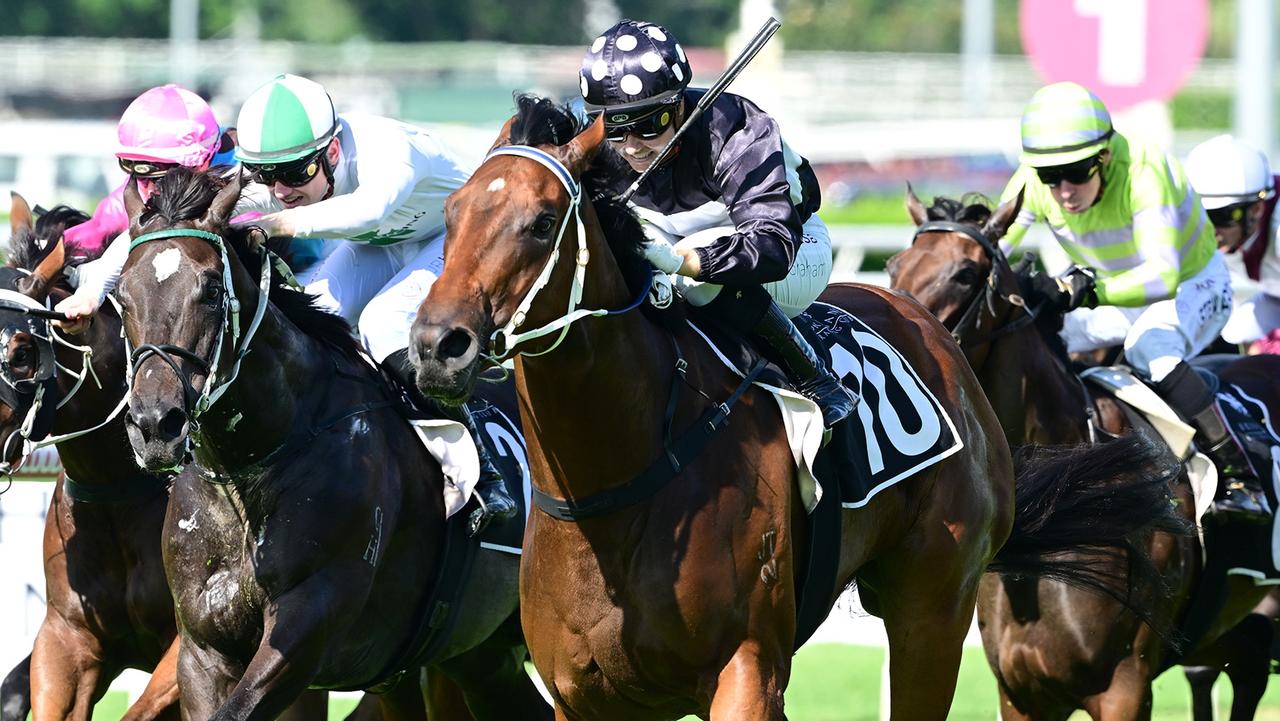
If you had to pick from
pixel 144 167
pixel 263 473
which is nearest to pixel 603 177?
pixel 263 473

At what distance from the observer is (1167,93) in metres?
9.34

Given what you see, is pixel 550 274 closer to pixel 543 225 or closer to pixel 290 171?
pixel 543 225

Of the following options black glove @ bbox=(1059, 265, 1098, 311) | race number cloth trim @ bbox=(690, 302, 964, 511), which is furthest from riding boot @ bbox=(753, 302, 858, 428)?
black glove @ bbox=(1059, 265, 1098, 311)

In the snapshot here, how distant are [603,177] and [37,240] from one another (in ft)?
8.83

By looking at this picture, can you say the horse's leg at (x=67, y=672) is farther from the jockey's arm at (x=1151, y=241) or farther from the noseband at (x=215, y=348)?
the jockey's arm at (x=1151, y=241)

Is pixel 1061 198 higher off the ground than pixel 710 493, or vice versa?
pixel 710 493

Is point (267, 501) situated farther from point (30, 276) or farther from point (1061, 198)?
point (1061, 198)

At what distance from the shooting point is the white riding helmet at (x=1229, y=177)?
28.4 feet

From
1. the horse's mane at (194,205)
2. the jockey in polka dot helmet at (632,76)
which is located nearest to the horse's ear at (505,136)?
the jockey in polka dot helmet at (632,76)

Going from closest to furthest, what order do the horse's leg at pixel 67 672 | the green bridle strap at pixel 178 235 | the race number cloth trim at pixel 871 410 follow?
the green bridle strap at pixel 178 235 → the race number cloth trim at pixel 871 410 → the horse's leg at pixel 67 672

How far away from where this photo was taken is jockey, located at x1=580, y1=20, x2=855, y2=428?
15.8ft

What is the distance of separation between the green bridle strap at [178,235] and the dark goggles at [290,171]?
2.24 ft

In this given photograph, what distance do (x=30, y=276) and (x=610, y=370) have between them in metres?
2.51

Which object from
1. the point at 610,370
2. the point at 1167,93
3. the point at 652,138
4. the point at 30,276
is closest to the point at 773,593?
the point at 610,370
